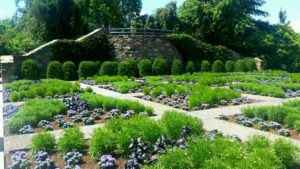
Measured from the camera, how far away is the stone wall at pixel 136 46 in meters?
18.4

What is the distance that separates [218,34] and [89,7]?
1087 cm

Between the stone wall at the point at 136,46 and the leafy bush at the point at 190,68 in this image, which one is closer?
the leafy bush at the point at 190,68

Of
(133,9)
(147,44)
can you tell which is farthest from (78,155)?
(133,9)

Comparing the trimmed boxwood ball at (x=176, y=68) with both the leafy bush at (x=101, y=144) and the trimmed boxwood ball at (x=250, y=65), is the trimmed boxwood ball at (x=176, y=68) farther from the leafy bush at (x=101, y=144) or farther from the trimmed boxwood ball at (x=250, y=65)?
the leafy bush at (x=101, y=144)

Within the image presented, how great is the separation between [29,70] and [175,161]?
481 inches

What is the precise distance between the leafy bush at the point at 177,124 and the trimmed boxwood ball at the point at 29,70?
1089 cm

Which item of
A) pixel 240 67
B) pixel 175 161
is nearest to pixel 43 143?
pixel 175 161

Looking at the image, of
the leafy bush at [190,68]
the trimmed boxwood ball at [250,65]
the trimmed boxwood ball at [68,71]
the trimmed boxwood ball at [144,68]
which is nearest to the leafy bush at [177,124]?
the trimmed boxwood ball at [68,71]

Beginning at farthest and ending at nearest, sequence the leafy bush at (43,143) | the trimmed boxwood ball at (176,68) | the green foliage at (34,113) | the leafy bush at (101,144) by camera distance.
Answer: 1. the trimmed boxwood ball at (176,68)
2. the green foliage at (34,113)
3. the leafy bush at (43,143)
4. the leafy bush at (101,144)

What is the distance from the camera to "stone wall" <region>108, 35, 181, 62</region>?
18406 millimetres

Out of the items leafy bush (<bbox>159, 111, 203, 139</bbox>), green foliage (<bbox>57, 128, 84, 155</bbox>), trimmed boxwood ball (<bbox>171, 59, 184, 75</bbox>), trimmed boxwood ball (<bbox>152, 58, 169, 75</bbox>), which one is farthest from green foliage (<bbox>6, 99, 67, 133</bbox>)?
trimmed boxwood ball (<bbox>171, 59, 184, 75</bbox>)

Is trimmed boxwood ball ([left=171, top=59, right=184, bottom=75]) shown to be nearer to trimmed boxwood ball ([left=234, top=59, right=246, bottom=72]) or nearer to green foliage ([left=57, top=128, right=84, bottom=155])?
trimmed boxwood ball ([left=234, top=59, right=246, bottom=72])

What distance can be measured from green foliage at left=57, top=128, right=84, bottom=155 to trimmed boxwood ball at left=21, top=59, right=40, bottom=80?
10963 millimetres

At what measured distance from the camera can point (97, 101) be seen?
673 cm
